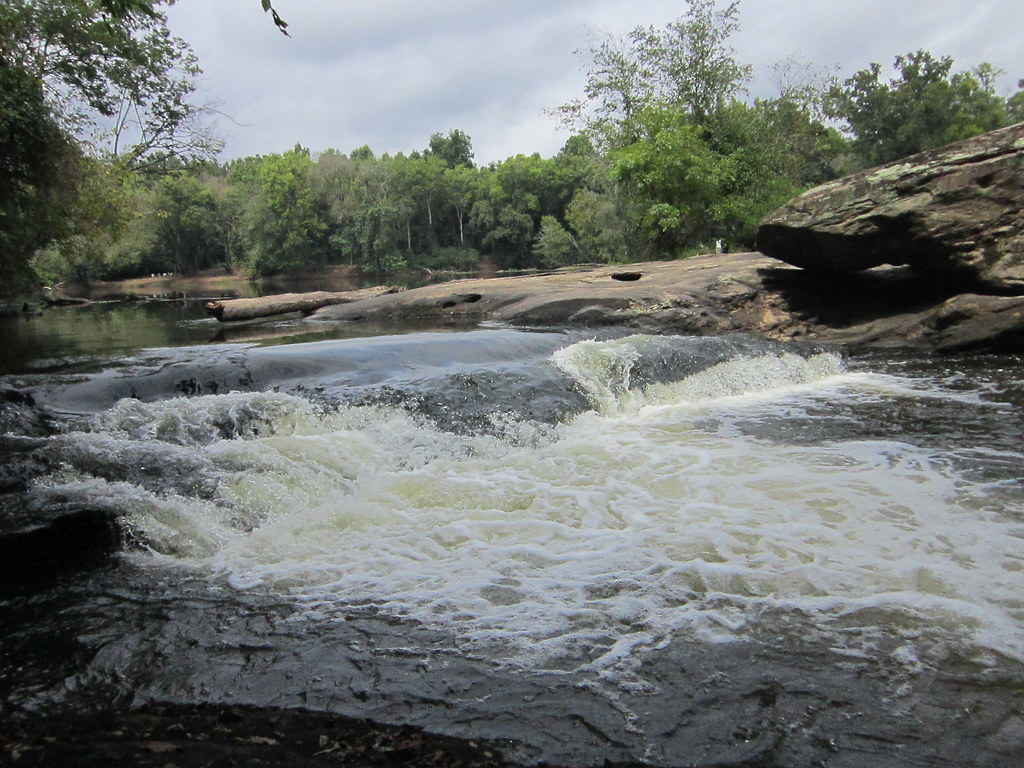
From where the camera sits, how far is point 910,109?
33.1 m

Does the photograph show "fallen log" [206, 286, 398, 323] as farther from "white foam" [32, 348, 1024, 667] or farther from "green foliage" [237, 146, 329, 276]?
"green foliage" [237, 146, 329, 276]

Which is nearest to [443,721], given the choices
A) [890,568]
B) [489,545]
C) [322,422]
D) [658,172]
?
[489,545]

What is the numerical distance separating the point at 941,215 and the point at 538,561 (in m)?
7.31

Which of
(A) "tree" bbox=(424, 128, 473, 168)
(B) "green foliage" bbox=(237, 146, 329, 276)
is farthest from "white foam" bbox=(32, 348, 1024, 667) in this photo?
(A) "tree" bbox=(424, 128, 473, 168)

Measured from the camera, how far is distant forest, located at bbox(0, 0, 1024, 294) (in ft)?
40.2

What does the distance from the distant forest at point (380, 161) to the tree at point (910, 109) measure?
8 cm

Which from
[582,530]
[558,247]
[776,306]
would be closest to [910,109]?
[558,247]

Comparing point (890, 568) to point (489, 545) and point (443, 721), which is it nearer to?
point (489, 545)

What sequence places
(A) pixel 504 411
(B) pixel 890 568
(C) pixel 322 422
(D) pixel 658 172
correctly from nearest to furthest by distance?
(B) pixel 890 568 < (C) pixel 322 422 < (A) pixel 504 411 < (D) pixel 658 172

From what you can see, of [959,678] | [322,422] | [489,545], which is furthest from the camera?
[322,422]

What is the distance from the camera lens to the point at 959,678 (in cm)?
206

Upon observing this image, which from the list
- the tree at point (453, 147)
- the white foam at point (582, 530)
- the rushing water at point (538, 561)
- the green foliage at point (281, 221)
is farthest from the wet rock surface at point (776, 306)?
the tree at point (453, 147)

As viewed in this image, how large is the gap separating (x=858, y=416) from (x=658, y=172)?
13063mm

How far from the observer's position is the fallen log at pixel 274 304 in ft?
37.8
